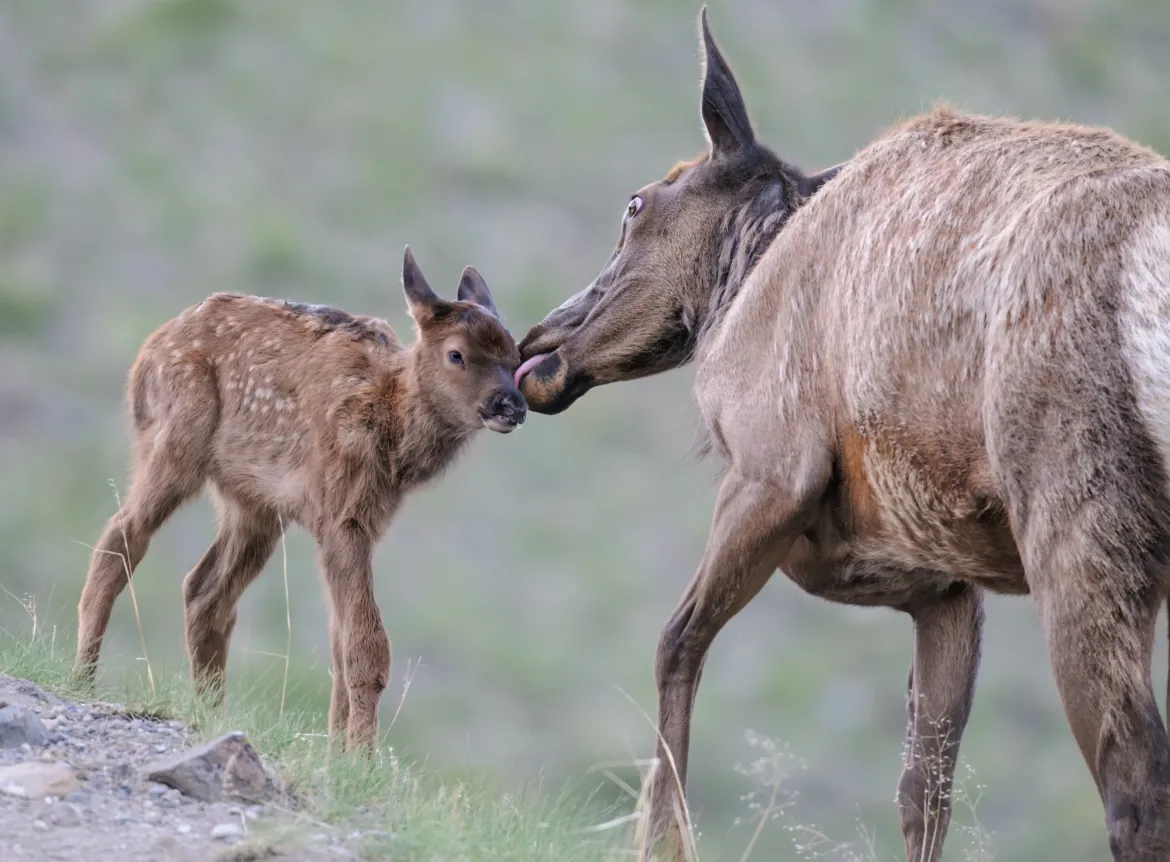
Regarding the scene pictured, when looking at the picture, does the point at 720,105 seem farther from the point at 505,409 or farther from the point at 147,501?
the point at 147,501

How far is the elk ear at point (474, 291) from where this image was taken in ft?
24.5

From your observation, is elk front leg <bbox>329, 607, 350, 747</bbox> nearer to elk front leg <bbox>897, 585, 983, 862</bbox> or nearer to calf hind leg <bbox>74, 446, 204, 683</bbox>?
calf hind leg <bbox>74, 446, 204, 683</bbox>

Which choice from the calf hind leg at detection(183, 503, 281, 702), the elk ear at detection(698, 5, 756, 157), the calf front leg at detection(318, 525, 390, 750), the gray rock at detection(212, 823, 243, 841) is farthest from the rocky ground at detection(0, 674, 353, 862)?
the elk ear at detection(698, 5, 756, 157)

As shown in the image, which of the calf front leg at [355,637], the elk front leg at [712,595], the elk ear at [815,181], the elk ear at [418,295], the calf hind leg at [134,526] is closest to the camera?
the elk front leg at [712,595]

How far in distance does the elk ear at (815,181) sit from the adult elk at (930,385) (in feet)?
0.04

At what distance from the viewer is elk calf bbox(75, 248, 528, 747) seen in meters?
6.81

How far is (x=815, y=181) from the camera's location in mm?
6582

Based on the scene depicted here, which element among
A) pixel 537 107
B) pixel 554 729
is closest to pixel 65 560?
pixel 554 729

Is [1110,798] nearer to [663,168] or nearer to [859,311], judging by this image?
[859,311]

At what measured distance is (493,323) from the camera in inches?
278

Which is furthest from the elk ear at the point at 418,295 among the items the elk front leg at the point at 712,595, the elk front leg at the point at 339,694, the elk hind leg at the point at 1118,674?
the elk hind leg at the point at 1118,674

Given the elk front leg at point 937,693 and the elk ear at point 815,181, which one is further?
the elk ear at point 815,181

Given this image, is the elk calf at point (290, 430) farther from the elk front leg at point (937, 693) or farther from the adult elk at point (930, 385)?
the elk front leg at point (937, 693)

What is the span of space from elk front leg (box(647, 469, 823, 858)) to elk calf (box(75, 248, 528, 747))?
4.89 feet
